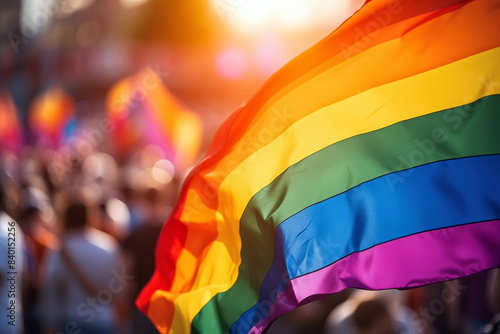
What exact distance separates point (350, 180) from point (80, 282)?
267 cm

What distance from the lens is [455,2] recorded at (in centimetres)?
346

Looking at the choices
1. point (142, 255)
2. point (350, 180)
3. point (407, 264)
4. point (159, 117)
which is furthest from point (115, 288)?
point (159, 117)

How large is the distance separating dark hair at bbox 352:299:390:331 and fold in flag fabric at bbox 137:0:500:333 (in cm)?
114

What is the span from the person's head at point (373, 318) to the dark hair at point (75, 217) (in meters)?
2.21

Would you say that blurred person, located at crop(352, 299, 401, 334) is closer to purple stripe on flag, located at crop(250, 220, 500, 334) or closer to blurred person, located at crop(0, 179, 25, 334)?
purple stripe on flag, located at crop(250, 220, 500, 334)

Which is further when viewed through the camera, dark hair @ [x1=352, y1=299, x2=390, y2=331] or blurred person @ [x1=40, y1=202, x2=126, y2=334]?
blurred person @ [x1=40, y1=202, x2=126, y2=334]

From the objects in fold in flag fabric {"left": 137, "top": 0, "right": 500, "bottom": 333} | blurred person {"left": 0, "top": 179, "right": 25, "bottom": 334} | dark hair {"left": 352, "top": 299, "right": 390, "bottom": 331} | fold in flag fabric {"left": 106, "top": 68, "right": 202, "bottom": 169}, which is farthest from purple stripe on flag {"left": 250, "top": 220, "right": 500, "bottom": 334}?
fold in flag fabric {"left": 106, "top": 68, "right": 202, "bottom": 169}

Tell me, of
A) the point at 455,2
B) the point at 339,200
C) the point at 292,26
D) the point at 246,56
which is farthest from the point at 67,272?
the point at 246,56

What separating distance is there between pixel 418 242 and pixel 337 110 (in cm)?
71

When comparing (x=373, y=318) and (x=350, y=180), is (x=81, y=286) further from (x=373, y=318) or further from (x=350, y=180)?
(x=350, y=180)

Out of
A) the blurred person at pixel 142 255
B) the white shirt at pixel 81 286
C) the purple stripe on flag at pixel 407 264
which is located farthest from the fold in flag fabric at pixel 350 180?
the blurred person at pixel 142 255

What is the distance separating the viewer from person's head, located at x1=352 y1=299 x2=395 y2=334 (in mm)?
4258

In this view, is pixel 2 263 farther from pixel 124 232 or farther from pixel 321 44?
pixel 124 232

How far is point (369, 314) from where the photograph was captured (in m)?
4.27
